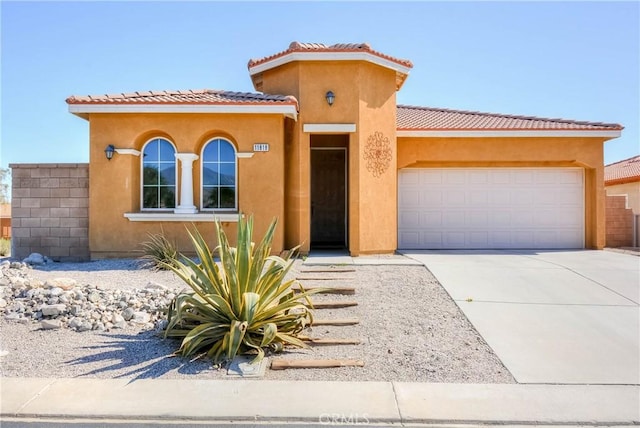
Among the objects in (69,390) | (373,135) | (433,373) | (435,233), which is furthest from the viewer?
(435,233)

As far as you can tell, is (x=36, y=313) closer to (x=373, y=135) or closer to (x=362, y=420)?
(x=362, y=420)

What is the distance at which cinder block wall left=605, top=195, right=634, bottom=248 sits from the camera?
15836mm

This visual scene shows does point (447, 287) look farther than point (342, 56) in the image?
No

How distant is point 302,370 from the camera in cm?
530

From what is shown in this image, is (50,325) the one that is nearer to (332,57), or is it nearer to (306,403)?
(306,403)

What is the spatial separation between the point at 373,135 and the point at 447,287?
17.1 feet

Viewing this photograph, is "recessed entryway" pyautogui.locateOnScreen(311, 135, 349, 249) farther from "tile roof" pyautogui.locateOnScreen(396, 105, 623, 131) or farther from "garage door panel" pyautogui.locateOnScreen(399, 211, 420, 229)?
"tile roof" pyautogui.locateOnScreen(396, 105, 623, 131)

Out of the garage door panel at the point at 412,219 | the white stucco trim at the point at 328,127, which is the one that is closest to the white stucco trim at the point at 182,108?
the white stucco trim at the point at 328,127

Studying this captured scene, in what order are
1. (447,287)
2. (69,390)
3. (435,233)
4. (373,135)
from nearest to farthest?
(69,390) < (447,287) < (373,135) < (435,233)

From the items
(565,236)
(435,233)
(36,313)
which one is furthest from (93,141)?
(565,236)

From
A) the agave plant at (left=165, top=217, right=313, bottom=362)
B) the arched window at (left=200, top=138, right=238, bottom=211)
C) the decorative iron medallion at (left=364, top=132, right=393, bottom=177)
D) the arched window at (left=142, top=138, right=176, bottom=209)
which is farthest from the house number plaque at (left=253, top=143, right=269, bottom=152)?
the agave plant at (left=165, top=217, right=313, bottom=362)

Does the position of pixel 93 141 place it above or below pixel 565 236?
above

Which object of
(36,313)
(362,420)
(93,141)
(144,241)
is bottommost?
(362,420)

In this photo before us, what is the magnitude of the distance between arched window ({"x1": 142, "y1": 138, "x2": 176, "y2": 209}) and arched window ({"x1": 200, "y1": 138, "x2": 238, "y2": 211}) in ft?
2.79
